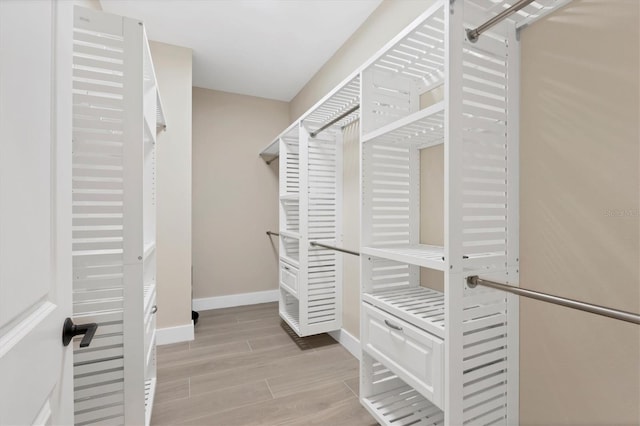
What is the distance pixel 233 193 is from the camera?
12.6 ft

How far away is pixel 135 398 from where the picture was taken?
1.28 metres

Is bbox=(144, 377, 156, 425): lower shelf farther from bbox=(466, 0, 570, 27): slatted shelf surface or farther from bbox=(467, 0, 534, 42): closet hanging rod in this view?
bbox=(466, 0, 570, 27): slatted shelf surface

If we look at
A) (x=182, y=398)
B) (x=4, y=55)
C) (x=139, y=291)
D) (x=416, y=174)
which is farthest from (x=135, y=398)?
(x=416, y=174)

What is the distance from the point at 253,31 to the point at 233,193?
1.88m

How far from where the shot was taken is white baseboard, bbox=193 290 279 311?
363 cm

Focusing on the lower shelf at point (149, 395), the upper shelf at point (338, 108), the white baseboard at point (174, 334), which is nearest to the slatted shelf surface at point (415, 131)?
the upper shelf at point (338, 108)

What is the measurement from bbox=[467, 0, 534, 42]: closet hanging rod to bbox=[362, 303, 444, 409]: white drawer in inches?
45.9

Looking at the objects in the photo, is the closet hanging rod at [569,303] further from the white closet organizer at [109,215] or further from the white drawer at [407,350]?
the white closet organizer at [109,215]

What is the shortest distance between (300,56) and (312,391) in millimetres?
2776

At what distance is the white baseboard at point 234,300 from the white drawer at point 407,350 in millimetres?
2490

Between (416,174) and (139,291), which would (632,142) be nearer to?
(416,174)

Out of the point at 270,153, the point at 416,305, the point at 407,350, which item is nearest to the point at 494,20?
the point at 416,305

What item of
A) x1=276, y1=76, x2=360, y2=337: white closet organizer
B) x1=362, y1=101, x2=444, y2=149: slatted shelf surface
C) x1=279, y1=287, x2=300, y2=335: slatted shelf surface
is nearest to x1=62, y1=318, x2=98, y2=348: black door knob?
x1=362, y1=101, x2=444, y2=149: slatted shelf surface

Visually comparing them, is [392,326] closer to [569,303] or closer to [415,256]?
[415,256]
